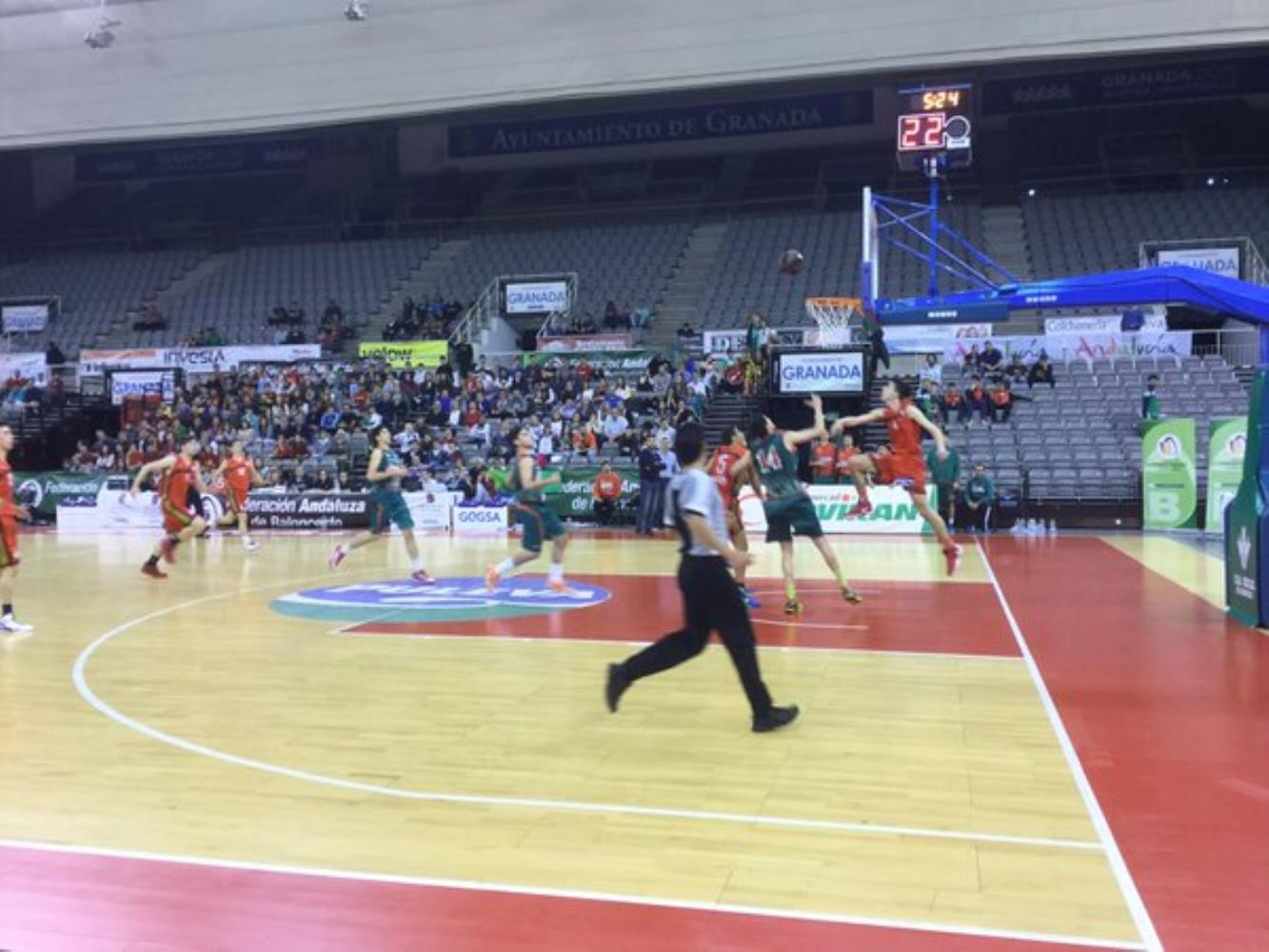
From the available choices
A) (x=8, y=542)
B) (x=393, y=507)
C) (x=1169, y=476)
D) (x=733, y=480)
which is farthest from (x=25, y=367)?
(x=1169, y=476)

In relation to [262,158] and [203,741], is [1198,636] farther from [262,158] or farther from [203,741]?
[262,158]

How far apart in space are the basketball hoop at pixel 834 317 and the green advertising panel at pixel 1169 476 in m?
6.62

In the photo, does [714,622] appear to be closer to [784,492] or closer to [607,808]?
[607,808]

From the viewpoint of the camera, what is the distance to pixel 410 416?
28531mm

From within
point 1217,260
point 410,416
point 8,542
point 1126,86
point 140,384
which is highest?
point 1126,86

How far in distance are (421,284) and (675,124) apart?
37.2ft

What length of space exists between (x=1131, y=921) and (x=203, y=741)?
4.98m

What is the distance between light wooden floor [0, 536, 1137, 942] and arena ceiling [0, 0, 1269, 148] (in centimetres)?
2495

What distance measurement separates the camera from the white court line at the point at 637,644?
8648 millimetres

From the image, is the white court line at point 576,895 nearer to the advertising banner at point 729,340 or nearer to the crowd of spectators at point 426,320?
the advertising banner at point 729,340

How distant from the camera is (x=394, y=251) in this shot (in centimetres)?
4044

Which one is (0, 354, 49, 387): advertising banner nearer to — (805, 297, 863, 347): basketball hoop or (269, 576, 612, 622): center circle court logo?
(805, 297, 863, 347): basketball hoop

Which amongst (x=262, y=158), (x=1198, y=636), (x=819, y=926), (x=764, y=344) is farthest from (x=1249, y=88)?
(x=819, y=926)

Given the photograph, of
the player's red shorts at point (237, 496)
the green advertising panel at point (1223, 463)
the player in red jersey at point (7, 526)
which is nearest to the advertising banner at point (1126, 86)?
the green advertising panel at point (1223, 463)
